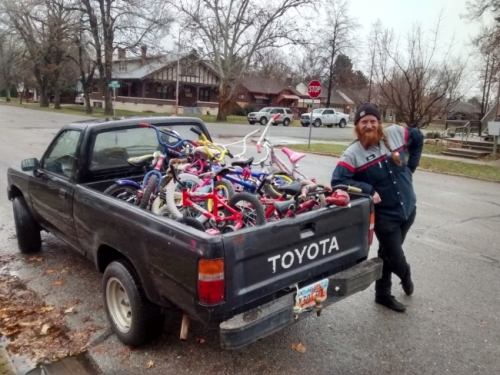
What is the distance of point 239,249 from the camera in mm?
2543

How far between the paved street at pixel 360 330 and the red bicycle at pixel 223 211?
98cm

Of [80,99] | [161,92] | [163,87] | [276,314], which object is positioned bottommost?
[276,314]

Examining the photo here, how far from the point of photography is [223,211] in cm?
325

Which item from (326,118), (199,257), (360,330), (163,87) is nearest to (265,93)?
(163,87)

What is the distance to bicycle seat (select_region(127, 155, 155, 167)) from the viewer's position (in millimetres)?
4125

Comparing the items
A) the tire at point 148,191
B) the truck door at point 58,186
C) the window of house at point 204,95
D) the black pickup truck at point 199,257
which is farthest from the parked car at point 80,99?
the tire at point 148,191

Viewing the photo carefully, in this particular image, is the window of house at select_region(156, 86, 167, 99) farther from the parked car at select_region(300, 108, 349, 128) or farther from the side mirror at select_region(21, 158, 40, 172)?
the side mirror at select_region(21, 158, 40, 172)

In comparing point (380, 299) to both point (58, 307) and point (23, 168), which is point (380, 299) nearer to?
point (58, 307)

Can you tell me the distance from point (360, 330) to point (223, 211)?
1.54 m

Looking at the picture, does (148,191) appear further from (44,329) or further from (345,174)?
(345,174)

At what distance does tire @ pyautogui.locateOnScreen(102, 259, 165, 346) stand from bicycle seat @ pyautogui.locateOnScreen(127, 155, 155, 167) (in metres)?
1.19

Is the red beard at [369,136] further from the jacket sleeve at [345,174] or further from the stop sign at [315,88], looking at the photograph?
the stop sign at [315,88]

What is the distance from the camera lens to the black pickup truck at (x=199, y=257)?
2.53 m

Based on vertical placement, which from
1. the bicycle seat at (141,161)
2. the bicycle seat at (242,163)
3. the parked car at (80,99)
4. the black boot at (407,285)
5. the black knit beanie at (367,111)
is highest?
the parked car at (80,99)
